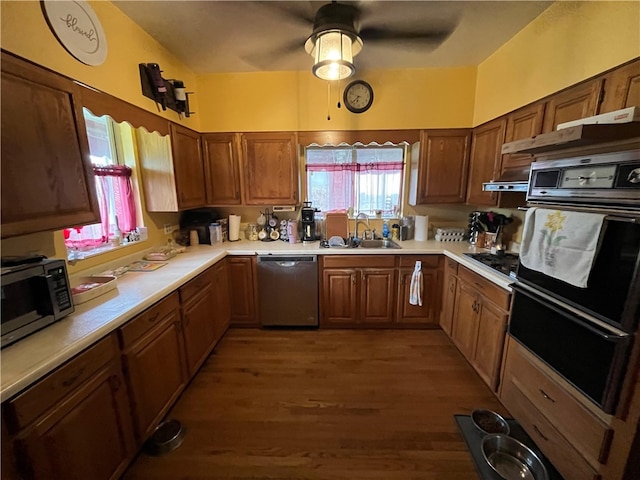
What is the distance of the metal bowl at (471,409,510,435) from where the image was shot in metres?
1.69

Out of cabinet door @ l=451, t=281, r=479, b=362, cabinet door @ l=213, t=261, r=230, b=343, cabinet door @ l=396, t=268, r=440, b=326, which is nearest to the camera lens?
cabinet door @ l=451, t=281, r=479, b=362

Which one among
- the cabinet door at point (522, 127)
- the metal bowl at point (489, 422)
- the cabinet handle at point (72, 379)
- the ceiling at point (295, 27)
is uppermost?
the ceiling at point (295, 27)

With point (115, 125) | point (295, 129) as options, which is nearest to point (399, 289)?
point (295, 129)

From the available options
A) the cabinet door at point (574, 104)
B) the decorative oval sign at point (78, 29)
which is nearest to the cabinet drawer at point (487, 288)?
the cabinet door at point (574, 104)

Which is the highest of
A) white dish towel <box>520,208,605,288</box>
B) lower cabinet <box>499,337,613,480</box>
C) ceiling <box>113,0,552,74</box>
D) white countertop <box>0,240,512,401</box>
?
ceiling <box>113,0,552,74</box>

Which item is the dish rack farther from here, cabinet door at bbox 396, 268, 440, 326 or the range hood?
the range hood

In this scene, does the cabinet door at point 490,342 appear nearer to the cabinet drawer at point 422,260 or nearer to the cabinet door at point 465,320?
the cabinet door at point 465,320

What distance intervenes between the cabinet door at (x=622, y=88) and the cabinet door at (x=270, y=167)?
7.68ft

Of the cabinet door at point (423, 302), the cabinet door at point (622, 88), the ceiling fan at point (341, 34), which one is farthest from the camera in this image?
the cabinet door at point (423, 302)

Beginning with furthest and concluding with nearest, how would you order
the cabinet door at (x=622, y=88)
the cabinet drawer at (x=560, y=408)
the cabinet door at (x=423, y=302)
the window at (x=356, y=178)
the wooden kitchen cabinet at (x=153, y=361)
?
1. the window at (x=356, y=178)
2. the cabinet door at (x=423, y=302)
3. the wooden kitchen cabinet at (x=153, y=361)
4. the cabinet door at (x=622, y=88)
5. the cabinet drawer at (x=560, y=408)

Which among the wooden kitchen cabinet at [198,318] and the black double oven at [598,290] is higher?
the black double oven at [598,290]

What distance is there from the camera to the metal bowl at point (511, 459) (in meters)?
1.42

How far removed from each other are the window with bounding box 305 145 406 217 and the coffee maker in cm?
33

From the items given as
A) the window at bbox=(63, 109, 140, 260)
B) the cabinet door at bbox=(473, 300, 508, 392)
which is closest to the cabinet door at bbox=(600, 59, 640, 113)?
the cabinet door at bbox=(473, 300, 508, 392)
